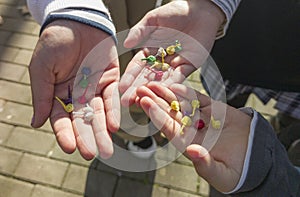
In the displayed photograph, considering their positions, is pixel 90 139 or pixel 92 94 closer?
pixel 90 139

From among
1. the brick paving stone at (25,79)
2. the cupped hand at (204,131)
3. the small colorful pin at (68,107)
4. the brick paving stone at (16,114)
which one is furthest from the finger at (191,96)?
the brick paving stone at (25,79)

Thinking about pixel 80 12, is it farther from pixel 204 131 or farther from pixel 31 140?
pixel 31 140

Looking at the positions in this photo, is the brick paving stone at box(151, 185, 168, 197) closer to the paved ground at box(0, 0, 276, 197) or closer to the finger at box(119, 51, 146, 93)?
the paved ground at box(0, 0, 276, 197)

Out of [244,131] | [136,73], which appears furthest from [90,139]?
[244,131]

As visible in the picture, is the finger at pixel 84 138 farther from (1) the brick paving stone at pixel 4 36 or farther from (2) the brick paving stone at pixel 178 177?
(1) the brick paving stone at pixel 4 36

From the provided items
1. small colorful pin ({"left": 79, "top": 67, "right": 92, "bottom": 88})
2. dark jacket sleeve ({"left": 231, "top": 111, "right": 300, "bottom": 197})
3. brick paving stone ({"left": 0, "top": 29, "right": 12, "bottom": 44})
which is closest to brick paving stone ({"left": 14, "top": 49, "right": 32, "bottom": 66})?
brick paving stone ({"left": 0, "top": 29, "right": 12, "bottom": 44})

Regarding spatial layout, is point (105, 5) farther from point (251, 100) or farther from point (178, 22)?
point (251, 100)

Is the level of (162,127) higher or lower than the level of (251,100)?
higher

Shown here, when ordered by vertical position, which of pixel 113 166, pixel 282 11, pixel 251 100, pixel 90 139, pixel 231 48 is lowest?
pixel 113 166
